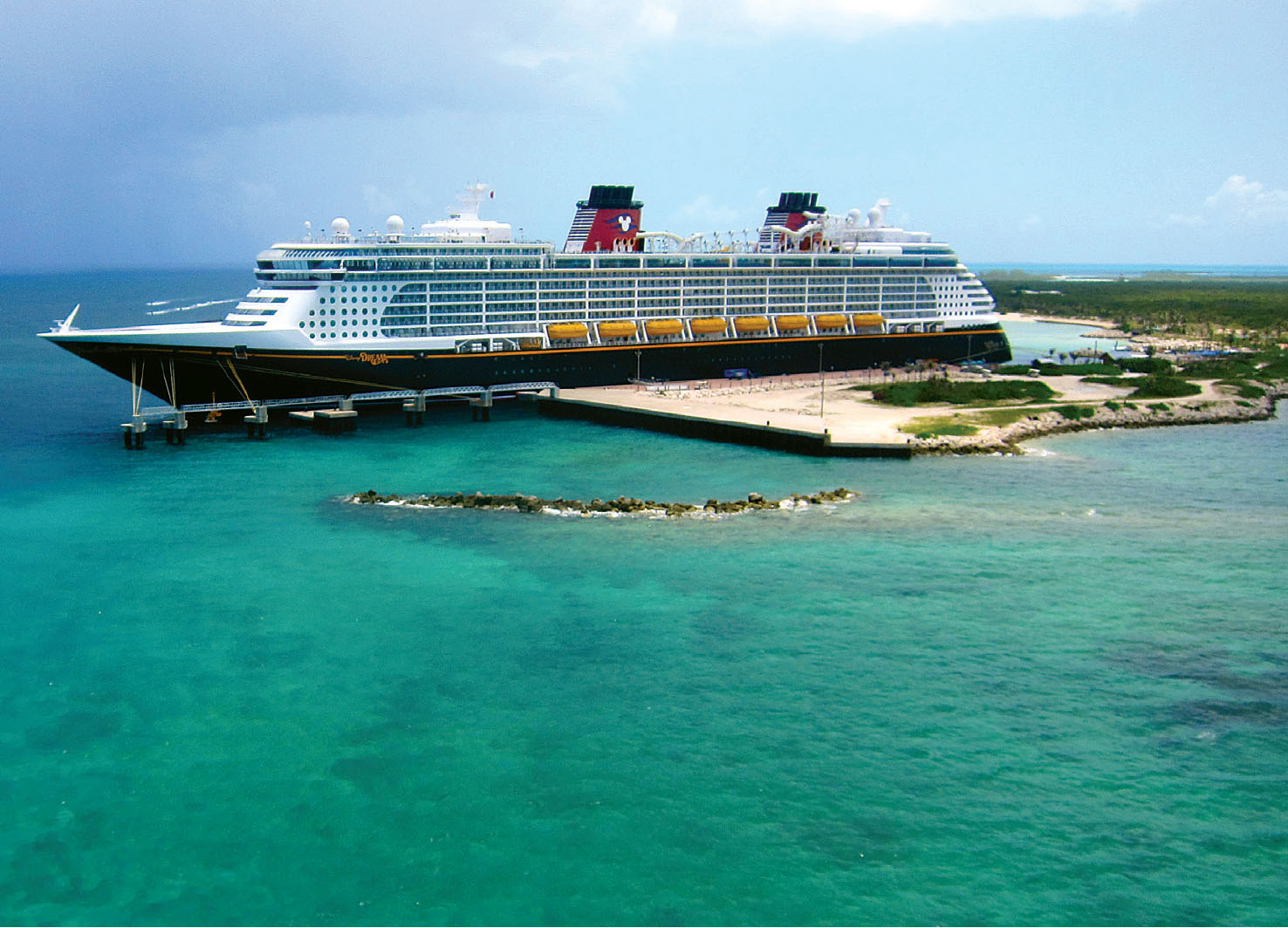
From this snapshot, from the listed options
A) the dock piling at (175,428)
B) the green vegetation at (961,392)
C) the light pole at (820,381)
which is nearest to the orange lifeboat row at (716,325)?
the light pole at (820,381)

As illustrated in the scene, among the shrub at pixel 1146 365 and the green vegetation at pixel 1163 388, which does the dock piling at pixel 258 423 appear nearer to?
the green vegetation at pixel 1163 388

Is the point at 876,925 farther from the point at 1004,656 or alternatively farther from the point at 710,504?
the point at 710,504

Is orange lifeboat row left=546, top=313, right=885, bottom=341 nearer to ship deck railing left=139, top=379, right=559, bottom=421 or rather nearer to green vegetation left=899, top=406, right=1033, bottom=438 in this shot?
ship deck railing left=139, top=379, right=559, bottom=421

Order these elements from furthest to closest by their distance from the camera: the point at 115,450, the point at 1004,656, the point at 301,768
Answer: the point at 115,450 → the point at 1004,656 → the point at 301,768

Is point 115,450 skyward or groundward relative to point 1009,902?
skyward

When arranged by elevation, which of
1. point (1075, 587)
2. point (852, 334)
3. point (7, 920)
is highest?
point (852, 334)

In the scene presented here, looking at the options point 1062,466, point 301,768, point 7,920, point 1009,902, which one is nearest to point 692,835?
point 1009,902

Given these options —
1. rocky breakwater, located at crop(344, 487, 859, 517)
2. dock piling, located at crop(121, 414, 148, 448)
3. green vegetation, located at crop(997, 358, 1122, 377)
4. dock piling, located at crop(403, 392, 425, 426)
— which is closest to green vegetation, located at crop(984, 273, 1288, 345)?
green vegetation, located at crop(997, 358, 1122, 377)
